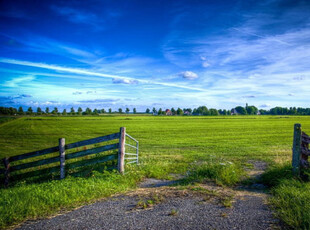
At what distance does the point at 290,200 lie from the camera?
5.43m

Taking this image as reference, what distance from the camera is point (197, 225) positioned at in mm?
4574

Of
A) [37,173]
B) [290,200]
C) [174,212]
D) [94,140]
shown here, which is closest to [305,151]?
[290,200]

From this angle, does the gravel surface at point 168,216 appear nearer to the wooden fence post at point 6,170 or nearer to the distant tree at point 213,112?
the wooden fence post at point 6,170

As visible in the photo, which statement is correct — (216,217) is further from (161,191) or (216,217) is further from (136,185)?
(136,185)

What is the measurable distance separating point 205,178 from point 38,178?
744 centimetres

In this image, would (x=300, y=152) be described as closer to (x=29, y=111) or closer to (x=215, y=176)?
(x=215, y=176)

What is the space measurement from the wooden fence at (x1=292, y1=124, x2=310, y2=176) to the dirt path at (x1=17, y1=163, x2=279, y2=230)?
1.99 m

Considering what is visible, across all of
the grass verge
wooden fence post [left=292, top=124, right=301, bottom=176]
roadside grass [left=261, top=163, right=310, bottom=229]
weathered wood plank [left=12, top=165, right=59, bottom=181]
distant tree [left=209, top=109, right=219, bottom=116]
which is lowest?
weathered wood plank [left=12, top=165, right=59, bottom=181]

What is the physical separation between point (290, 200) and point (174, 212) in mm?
2984

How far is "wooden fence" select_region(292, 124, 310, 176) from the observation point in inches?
291

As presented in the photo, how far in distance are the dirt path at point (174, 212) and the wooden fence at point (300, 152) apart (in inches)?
78.3

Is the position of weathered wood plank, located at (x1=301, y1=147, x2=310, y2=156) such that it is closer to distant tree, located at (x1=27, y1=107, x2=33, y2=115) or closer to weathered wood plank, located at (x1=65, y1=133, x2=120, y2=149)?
weathered wood plank, located at (x1=65, y1=133, x2=120, y2=149)

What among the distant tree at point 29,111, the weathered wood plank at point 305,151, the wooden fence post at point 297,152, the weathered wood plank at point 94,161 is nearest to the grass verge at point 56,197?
the weathered wood plank at point 94,161

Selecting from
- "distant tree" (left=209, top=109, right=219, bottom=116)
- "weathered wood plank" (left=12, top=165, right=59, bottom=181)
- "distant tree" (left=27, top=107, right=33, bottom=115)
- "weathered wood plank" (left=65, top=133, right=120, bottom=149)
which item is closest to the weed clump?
"weathered wood plank" (left=65, top=133, right=120, bottom=149)
